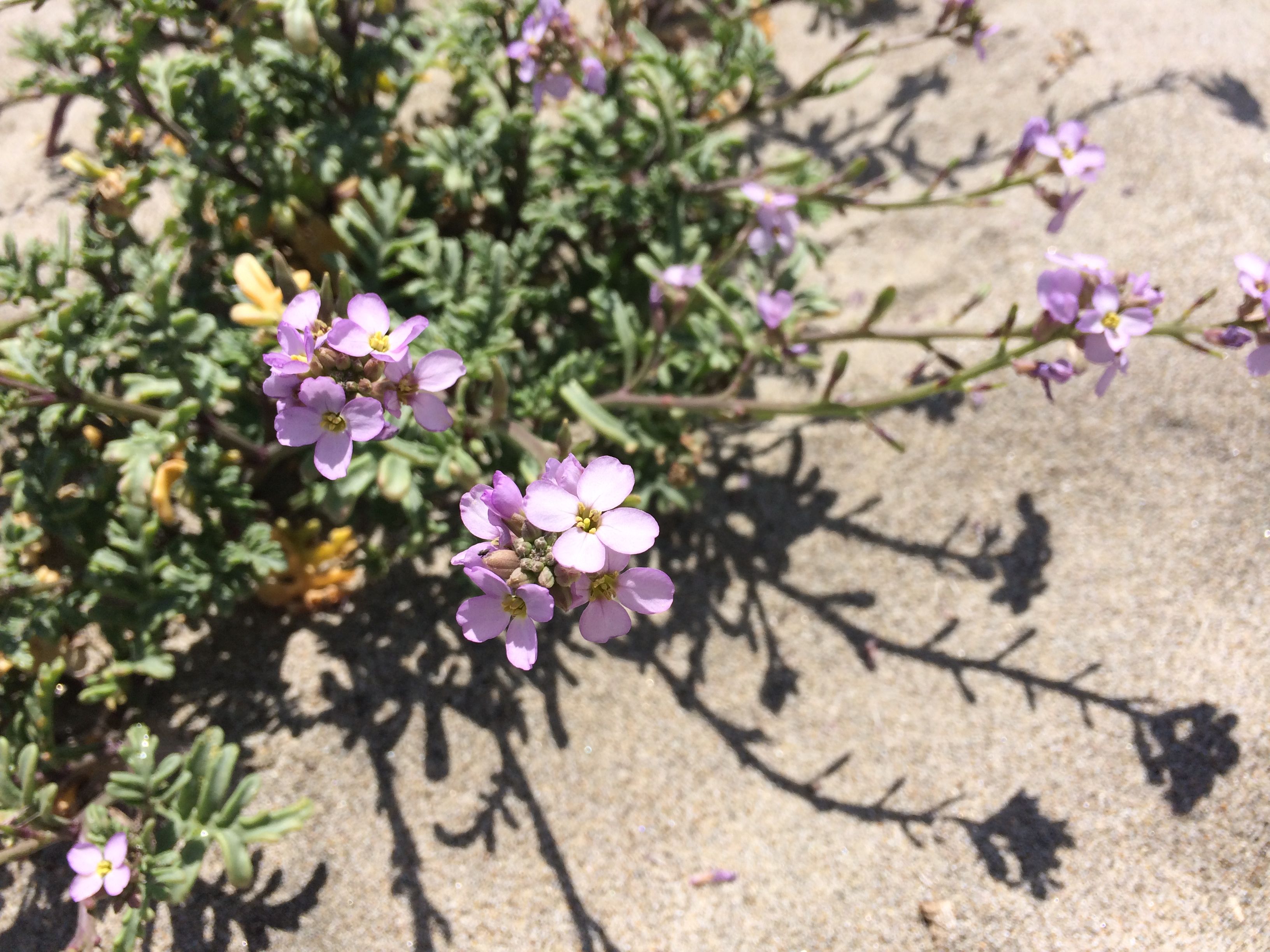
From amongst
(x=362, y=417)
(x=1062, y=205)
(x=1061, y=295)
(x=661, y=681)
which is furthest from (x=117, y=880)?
(x=1062, y=205)

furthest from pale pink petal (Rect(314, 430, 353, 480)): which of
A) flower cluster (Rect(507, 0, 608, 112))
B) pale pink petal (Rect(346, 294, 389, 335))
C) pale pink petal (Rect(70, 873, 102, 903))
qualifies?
flower cluster (Rect(507, 0, 608, 112))

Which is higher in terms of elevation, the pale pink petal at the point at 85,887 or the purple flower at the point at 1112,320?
the purple flower at the point at 1112,320

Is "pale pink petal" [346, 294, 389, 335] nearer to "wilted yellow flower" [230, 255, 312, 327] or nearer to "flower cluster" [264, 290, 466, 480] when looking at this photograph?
"flower cluster" [264, 290, 466, 480]

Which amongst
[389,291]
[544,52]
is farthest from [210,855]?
[544,52]

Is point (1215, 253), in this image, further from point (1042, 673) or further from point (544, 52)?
point (544, 52)

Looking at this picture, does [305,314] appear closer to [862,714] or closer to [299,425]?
[299,425]

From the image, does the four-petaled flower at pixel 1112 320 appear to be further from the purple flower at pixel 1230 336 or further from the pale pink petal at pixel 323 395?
the pale pink petal at pixel 323 395

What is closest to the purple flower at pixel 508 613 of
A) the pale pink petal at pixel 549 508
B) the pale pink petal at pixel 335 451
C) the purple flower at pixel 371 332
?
the pale pink petal at pixel 549 508
